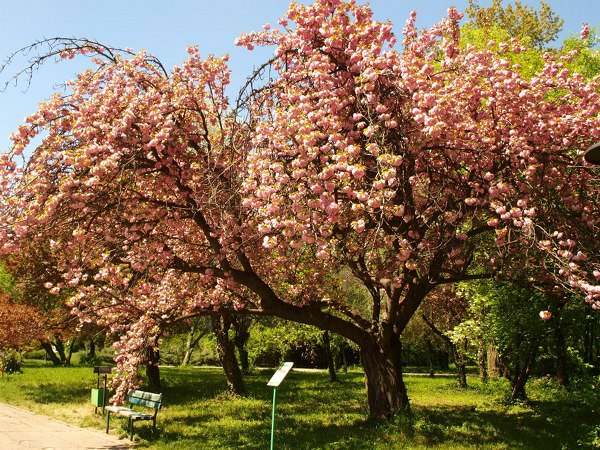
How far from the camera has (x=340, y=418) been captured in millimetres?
13859

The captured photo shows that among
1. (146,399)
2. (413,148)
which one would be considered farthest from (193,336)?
(413,148)

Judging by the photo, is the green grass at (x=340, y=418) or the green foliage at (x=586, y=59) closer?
the green grass at (x=340, y=418)

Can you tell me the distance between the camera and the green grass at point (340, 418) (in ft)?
34.2

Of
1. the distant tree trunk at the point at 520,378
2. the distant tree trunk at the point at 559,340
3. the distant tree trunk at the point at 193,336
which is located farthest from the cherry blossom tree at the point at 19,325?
the distant tree trunk at the point at 559,340

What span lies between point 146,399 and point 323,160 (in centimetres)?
792

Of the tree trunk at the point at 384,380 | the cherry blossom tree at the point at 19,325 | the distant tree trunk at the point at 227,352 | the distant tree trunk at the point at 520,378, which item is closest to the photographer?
the tree trunk at the point at 384,380

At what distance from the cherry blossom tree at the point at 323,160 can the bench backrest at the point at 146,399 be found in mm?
1201

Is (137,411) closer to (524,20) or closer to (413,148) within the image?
(413,148)

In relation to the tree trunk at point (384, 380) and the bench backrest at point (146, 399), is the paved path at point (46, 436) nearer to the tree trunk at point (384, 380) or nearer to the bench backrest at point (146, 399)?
the bench backrest at point (146, 399)

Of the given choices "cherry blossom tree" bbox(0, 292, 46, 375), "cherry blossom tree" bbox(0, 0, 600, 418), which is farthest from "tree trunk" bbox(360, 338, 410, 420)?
"cherry blossom tree" bbox(0, 292, 46, 375)

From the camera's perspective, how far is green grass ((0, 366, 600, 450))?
1043cm

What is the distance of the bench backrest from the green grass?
0.60 meters

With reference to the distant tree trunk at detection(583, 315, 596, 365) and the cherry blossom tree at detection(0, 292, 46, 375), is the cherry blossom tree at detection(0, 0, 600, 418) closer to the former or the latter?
the distant tree trunk at detection(583, 315, 596, 365)

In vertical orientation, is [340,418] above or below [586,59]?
below
